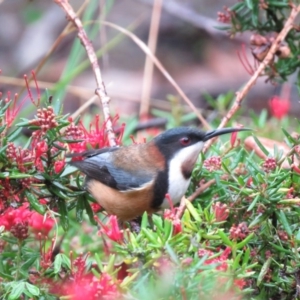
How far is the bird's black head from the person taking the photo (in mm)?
2842

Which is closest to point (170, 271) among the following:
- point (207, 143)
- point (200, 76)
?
point (207, 143)

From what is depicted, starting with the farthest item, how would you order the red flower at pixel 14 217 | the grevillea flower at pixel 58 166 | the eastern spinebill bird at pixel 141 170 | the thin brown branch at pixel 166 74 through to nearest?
the thin brown branch at pixel 166 74
the eastern spinebill bird at pixel 141 170
the grevillea flower at pixel 58 166
the red flower at pixel 14 217

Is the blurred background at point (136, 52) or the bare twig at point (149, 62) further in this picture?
the blurred background at point (136, 52)

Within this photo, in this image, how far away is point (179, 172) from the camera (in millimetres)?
2766

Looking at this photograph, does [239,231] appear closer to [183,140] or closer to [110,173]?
[183,140]

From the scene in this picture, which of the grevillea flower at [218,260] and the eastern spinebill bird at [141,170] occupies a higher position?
the grevillea flower at [218,260]

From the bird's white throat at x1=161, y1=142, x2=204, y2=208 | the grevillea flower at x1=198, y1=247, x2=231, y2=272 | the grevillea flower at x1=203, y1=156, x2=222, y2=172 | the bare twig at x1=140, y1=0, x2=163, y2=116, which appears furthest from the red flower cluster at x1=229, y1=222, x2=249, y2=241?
the bare twig at x1=140, y1=0, x2=163, y2=116

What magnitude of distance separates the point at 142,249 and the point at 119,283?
A: 0.36 ft

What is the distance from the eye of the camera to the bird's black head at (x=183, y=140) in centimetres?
284

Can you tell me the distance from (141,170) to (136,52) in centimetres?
480

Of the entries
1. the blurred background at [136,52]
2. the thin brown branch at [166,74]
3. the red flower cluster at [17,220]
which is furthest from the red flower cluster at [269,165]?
the blurred background at [136,52]

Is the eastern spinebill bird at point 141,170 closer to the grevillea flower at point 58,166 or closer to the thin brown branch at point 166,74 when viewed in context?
the grevillea flower at point 58,166

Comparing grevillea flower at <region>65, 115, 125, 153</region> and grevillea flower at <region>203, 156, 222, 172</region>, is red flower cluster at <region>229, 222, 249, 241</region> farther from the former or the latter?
grevillea flower at <region>65, 115, 125, 153</region>

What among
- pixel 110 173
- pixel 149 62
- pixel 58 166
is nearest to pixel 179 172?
pixel 110 173
